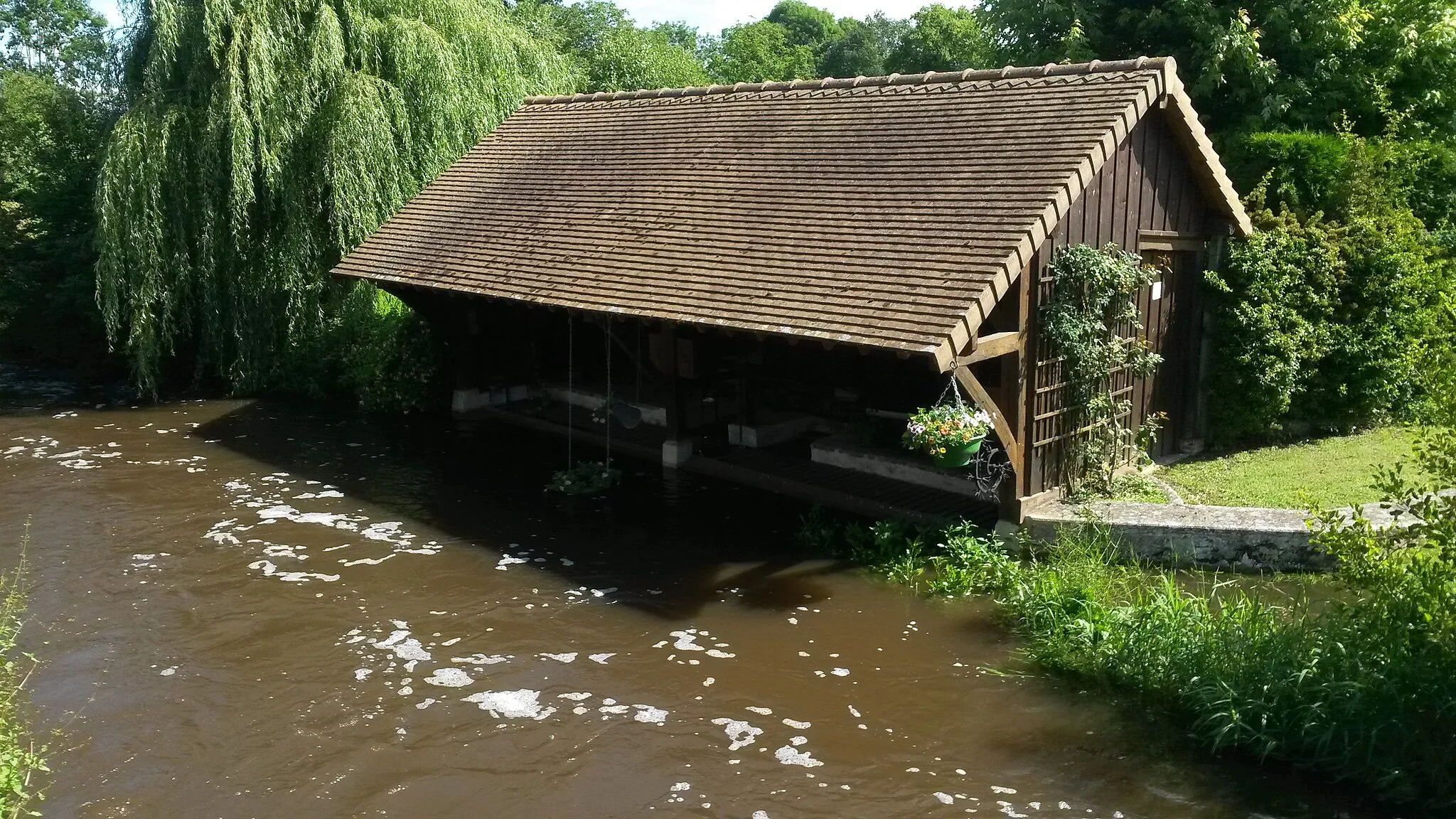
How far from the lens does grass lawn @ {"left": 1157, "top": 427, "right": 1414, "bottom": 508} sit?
10055 millimetres

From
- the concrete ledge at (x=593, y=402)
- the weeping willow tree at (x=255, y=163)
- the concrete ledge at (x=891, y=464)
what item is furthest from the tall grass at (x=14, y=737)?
the weeping willow tree at (x=255, y=163)

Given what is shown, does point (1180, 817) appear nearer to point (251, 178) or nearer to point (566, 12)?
point (251, 178)

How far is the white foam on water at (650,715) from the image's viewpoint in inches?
274

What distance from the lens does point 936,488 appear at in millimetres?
10875

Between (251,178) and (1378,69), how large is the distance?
15971 mm

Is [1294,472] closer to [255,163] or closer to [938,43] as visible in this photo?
[255,163]

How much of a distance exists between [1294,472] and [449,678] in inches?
326

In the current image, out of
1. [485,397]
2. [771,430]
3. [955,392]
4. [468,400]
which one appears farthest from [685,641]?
[485,397]

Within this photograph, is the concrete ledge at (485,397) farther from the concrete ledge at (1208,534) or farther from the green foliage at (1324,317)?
the green foliage at (1324,317)

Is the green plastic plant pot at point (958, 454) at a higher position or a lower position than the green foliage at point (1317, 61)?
lower

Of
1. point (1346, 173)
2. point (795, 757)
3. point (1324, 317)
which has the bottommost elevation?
point (795, 757)

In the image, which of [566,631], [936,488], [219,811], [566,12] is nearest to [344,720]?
[219,811]

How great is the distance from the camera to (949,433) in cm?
848

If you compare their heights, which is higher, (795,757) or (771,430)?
(771,430)
